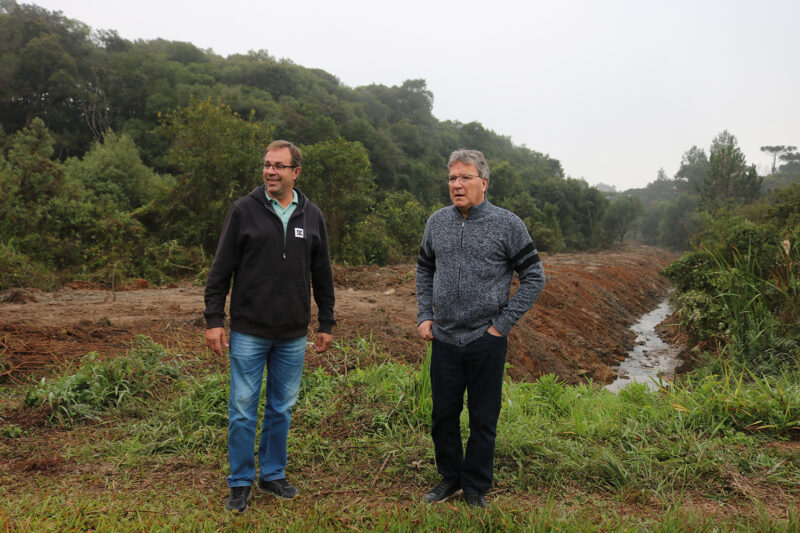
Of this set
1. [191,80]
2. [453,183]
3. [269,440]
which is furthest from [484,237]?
[191,80]

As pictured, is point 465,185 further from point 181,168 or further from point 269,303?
point 181,168

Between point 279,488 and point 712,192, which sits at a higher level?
point 712,192

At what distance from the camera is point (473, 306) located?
2521mm

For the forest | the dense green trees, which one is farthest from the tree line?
the dense green trees

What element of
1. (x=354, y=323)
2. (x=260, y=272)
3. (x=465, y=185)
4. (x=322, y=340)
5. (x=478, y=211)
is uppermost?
(x=465, y=185)

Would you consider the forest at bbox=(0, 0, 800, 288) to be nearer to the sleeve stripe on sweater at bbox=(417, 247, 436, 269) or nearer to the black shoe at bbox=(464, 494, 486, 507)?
the sleeve stripe on sweater at bbox=(417, 247, 436, 269)

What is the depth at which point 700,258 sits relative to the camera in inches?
396

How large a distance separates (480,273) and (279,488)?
1625mm

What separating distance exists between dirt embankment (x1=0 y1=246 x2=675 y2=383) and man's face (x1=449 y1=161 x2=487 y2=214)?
2.91m

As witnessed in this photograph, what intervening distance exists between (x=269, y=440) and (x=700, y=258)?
10174mm

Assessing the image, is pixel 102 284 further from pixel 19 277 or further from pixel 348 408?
pixel 348 408

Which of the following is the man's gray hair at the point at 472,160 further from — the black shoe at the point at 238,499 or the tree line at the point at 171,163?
the tree line at the point at 171,163

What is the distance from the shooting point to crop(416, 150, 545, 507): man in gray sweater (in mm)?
2533

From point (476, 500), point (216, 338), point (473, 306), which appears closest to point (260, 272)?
point (216, 338)
